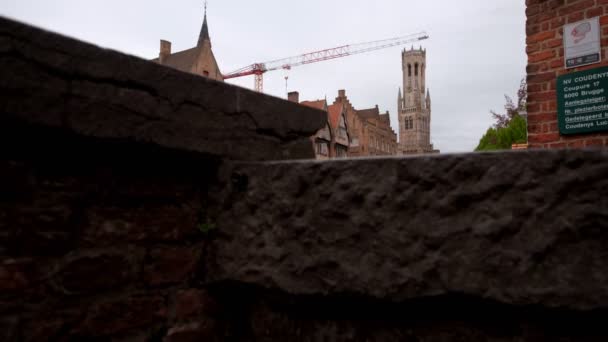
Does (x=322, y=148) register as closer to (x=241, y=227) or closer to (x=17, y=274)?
(x=241, y=227)

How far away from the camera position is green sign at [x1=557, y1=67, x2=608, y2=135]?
2393mm

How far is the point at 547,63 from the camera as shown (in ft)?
8.64

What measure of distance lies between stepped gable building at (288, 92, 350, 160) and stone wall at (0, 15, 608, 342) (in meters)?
25.9

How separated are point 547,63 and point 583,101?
1.16 feet

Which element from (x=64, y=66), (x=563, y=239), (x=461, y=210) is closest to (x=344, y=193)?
(x=461, y=210)

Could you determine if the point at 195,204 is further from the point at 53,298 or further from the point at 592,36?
the point at 592,36

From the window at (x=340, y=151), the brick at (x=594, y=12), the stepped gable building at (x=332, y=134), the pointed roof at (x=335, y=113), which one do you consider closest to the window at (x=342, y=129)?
the stepped gable building at (x=332, y=134)

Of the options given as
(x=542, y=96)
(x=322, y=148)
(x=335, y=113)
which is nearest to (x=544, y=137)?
(x=542, y=96)

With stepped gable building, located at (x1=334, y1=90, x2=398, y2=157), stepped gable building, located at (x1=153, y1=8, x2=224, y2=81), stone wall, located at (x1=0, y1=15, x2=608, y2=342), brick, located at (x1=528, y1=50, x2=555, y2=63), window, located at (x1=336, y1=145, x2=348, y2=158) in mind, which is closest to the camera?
stone wall, located at (x1=0, y1=15, x2=608, y2=342)

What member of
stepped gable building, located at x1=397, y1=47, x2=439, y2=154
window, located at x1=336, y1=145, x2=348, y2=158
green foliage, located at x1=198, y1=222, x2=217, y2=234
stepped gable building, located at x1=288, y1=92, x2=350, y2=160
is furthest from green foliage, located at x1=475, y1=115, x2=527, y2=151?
stepped gable building, located at x1=397, y1=47, x2=439, y2=154

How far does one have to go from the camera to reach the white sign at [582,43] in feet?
7.98

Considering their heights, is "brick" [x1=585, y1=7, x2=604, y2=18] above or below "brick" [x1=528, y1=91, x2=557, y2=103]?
above

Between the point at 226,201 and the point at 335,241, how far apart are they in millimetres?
461

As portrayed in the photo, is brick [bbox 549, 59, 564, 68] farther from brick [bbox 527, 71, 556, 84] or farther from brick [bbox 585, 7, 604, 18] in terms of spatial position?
brick [bbox 585, 7, 604, 18]
